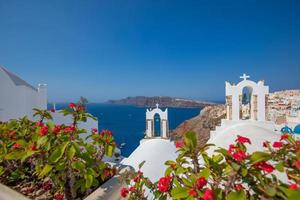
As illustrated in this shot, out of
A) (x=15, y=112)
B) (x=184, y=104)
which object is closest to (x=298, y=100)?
(x=15, y=112)

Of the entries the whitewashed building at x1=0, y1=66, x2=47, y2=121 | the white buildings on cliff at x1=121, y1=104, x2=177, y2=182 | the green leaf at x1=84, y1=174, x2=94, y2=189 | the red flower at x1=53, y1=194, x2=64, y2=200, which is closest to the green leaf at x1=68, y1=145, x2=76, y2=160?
the green leaf at x1=84, y1=174, x2=94, y2=189

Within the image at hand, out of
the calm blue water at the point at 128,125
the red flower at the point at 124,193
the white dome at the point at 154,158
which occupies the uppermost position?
the red flower at the point at 124,193

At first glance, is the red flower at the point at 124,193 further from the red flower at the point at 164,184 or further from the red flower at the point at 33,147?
the red flower at the point at 33,147

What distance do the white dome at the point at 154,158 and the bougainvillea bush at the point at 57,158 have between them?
350cm

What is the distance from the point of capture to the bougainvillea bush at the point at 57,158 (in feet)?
4.23

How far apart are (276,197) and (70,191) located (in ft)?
4.22

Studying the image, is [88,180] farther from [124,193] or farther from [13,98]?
[13,98]

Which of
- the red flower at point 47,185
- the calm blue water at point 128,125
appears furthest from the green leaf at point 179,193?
the calm blue water at point 128,125

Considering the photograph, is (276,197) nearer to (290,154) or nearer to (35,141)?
(290,154)

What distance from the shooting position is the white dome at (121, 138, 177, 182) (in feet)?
16.9

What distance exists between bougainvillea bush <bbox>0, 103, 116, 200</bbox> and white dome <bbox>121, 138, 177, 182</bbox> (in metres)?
3.50

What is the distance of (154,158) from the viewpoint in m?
5.99

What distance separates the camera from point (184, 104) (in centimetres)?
10431

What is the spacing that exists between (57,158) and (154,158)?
16.5 ft
